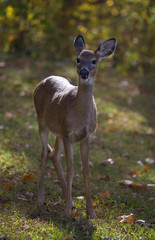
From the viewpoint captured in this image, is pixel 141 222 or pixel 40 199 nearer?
pixel 141 222

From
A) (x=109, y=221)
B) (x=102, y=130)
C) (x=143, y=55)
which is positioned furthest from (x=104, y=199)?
(x=143, y=55)

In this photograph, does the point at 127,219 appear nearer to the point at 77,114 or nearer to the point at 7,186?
the point at 77,114

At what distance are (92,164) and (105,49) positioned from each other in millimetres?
2330

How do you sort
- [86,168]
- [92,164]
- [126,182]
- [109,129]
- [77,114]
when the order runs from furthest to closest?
[109,129] → [92,164] → [126,182] → [86,168] → [77,114]

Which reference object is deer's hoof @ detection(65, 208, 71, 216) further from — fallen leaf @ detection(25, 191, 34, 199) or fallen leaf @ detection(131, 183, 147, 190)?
fallen leaf @ detection(131, 183, 147, 190)

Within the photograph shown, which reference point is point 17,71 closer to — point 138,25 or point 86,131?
point 138,25

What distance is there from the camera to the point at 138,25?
538 inches

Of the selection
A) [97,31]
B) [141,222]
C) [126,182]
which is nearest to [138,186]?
[126,182]

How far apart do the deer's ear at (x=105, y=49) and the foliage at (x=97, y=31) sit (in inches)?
272

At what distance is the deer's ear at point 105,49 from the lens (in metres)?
5.52

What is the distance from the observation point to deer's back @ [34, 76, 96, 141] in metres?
5.36

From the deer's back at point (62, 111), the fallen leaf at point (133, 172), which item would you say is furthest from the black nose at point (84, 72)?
the fallen leaf at point (133, 172)

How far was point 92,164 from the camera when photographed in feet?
24.3

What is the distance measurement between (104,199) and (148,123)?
14.9ft
